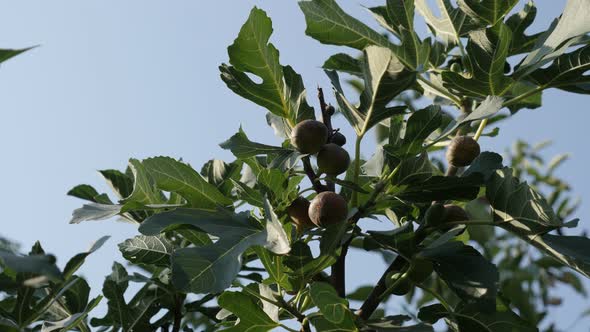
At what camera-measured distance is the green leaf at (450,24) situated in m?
2.31

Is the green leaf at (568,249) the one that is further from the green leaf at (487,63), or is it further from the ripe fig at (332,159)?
the ripe fig at (332,159)

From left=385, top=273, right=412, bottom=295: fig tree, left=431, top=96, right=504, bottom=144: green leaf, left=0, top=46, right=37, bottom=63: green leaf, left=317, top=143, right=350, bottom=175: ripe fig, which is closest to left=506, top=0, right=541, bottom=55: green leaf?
left=431, top=96, right=504, bottom=144: green leaf

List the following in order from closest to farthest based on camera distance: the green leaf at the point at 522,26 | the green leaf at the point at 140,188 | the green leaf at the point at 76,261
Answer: the green leaf at the point at 76,261 < the green leaf at the point at 140,188 < the green leaf at the point at 522,26

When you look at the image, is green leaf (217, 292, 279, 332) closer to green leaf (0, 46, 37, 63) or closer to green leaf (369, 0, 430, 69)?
green leaf (369, 0, 430, 69)

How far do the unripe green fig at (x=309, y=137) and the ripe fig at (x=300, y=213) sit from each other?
14cm

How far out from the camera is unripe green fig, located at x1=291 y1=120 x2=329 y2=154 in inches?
74.7

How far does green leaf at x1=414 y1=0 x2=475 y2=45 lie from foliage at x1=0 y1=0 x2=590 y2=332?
0.19 feet

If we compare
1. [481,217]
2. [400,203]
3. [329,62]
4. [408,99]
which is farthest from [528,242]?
[408,99]

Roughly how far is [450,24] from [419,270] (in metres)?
0.84

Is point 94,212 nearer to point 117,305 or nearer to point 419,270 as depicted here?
point 117,305

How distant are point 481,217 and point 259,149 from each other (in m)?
0.62

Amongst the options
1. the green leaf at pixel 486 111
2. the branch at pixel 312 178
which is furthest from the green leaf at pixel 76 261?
the green leaf at pixel 486 111

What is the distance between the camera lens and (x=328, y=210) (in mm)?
1800

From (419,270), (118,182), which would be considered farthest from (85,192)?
(419,270)
